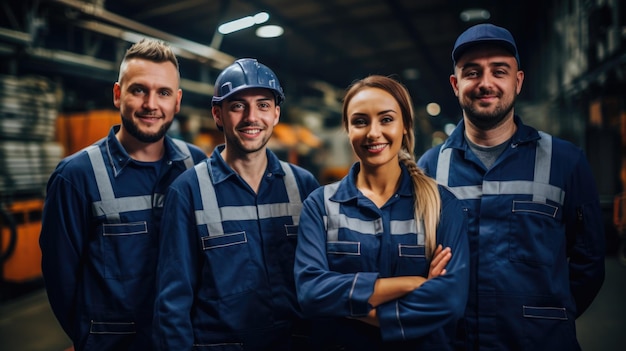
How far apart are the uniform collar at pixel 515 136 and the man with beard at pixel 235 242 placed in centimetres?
79

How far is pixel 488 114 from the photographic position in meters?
1.85

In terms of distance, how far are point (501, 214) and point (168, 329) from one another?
1472 mm

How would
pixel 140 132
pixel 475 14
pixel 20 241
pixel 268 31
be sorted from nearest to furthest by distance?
pixel 140 132
pixel 20 241
pixel 475 14
pixel 268 31

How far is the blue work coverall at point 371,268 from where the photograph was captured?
146 cm

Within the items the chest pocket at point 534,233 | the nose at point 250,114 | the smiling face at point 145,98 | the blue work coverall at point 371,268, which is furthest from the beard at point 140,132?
the chest pocket at point 534,233

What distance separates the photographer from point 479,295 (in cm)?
178

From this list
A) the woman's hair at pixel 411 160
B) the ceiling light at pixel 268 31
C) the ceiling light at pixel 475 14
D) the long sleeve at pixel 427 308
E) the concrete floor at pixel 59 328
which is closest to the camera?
the long sleeve at pixel 427 308

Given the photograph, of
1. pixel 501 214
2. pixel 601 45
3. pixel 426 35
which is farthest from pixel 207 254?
pixel 426 35

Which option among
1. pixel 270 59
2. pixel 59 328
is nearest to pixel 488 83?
pixel 59 328

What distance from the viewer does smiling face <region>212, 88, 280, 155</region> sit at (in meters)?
1.87

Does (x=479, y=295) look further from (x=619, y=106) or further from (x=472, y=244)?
(x=619, y=106)

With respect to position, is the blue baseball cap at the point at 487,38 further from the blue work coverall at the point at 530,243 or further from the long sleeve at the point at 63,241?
the long sleeve at the point at 63,241

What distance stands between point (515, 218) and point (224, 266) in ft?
4.17

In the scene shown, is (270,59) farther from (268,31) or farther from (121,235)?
(121,235)
